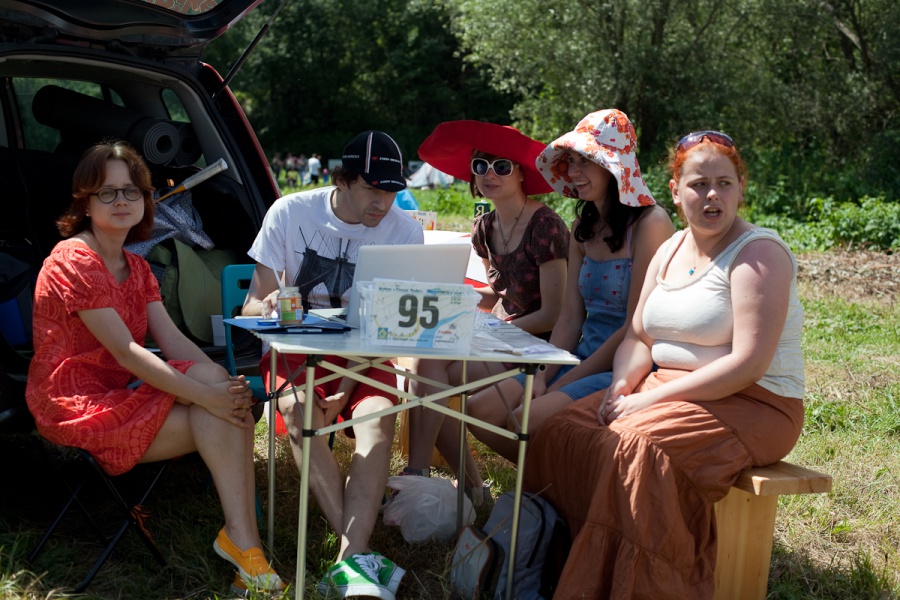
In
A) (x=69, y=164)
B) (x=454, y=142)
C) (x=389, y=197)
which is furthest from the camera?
(x=69, y=164)

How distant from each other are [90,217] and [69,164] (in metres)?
1.27

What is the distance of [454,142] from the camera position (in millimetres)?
3723

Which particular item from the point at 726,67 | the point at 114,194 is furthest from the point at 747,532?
the point at 726,67

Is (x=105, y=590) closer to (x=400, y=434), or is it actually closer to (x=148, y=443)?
(x=148, y=443)

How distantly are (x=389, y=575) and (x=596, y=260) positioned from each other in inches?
53.0

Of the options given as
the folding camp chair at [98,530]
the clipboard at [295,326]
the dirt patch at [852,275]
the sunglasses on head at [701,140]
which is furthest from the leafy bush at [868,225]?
the folding camp chair at [98,530]

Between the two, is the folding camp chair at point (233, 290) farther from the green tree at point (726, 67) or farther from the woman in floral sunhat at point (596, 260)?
the green tree at point (726, 67)

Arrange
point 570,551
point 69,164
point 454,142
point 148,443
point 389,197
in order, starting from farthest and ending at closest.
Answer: point 69,164 → point 454,142 → point 389,197 → point 148,443 → point 570,551

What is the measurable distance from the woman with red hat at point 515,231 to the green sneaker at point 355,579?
0.80 meters

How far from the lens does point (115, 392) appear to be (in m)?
2.81

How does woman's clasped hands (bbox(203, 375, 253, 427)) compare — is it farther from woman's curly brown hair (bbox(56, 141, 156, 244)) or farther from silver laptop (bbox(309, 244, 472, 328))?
woman's curly brown hair (bbox(56, 141, 156, 244))

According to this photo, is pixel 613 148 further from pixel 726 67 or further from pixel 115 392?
pixel 726 67

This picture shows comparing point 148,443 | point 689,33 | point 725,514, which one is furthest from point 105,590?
point 689,33

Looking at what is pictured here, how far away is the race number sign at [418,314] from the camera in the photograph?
7.97ft
